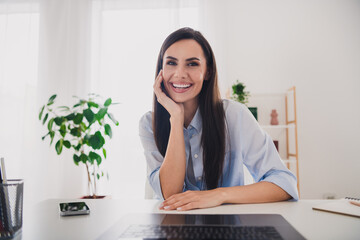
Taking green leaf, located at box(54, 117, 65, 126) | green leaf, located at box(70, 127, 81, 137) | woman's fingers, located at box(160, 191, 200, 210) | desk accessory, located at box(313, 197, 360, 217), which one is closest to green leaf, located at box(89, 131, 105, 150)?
green leaf, located at box(70, 127, 81, 137)

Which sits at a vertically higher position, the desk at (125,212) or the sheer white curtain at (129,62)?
the sheer white curtain at (129,62)

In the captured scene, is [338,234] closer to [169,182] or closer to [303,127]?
[169,182]

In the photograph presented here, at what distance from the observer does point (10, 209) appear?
0.55 metres

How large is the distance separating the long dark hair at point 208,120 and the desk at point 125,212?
0.30m

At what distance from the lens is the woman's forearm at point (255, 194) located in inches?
32.3

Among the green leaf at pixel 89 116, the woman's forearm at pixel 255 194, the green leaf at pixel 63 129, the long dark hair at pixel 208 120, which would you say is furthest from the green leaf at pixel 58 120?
the woman's forearm at pixel 255 194

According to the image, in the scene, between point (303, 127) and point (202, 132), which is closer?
point (202, 132)

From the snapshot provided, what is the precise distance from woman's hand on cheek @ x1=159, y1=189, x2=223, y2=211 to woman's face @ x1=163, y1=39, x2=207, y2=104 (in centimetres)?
51

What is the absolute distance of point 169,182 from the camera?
101 cm

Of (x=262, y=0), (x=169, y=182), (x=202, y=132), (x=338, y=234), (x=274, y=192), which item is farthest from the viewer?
(x=262, y=0)

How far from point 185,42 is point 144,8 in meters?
1.96

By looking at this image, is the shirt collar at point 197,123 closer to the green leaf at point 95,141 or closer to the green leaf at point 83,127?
the green leaf at point 95,141

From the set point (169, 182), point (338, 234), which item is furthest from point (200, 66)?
point (338, 234)

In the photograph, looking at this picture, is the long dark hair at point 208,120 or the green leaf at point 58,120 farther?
the green leaf at point 58,120
